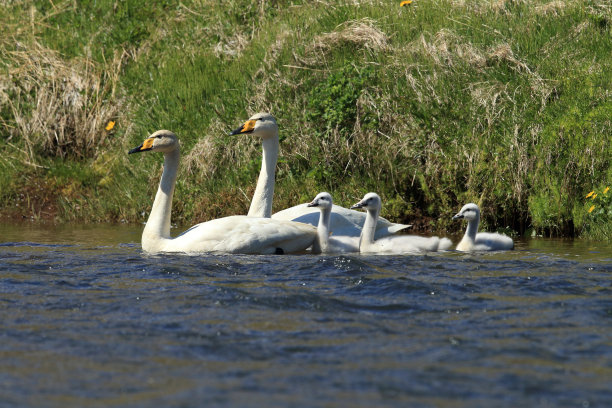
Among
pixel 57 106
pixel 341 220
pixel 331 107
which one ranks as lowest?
pixel 341 220

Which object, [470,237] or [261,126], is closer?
[470,237]

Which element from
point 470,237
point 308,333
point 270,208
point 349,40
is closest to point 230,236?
point 270,208

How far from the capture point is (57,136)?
47.9 feet

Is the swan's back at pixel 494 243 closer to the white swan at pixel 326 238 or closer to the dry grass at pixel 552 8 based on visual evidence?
the white swan at pixel 326 238

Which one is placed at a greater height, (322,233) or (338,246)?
(322,233)

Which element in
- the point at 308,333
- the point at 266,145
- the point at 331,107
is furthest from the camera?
the point at 331,107

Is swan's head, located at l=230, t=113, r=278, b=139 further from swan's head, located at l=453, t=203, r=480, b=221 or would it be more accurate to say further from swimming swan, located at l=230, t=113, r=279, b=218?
swan's head, located at l=453, t=203, r=480, b=221

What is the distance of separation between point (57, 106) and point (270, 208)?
6136 millimetres

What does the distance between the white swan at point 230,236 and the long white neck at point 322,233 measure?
2.3 inches

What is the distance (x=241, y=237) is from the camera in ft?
28.7

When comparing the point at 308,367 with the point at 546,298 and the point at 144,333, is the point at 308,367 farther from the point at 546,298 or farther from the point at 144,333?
the point at 546,298

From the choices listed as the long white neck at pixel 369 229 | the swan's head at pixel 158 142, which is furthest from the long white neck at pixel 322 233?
the swan's head at pixel 158 142

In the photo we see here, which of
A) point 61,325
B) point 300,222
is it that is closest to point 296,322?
point 61,325

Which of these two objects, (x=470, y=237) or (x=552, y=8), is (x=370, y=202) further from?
(x=552, y=8)
